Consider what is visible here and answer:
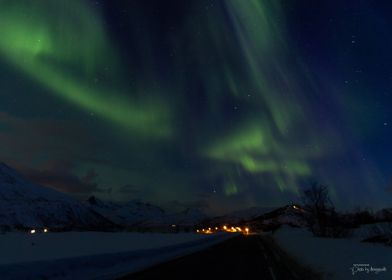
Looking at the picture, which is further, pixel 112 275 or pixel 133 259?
pixel 133 259

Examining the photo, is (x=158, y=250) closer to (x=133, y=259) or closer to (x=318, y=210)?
(x=133, y=259)

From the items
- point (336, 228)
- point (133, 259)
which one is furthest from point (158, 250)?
point (336, 228)

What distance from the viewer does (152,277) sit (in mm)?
14617

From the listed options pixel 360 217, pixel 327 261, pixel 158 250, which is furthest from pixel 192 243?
pixel 360 217

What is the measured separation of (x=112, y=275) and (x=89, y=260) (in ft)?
3.13

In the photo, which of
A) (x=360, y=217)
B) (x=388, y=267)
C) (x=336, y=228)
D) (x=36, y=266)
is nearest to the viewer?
(x=36, y=266)

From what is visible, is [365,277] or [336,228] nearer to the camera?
[365,277]

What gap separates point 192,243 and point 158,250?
47.9ft

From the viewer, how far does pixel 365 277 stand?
39.1ft

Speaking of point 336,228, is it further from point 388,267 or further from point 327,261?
point 388,267

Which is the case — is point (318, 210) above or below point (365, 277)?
above

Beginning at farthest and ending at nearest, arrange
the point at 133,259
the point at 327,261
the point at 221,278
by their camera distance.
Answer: the point at 133,259, the point at 327,261, the point at 221,278

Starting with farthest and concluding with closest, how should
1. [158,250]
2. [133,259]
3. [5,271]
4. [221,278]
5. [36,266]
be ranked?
[158,250] < [133,259] < [221,278] < [36,266] < [5,271]

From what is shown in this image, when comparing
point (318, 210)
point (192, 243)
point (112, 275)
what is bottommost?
point (112, 275)
